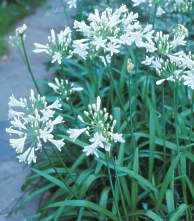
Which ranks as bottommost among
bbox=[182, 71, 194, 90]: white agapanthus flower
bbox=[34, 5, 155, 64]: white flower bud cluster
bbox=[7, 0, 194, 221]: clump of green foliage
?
bbox=[7, 0, 194, 221]: clump of green foliage

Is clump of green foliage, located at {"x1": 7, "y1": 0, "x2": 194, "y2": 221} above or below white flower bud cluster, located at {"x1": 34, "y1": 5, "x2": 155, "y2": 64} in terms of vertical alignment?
below

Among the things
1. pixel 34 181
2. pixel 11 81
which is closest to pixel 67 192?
pixel 34 181

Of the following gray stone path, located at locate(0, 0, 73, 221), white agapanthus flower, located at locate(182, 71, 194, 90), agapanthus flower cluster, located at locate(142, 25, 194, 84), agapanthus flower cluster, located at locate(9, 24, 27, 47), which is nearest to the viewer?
white agapanthus flower, located at locate(182, 71, 194, 90)

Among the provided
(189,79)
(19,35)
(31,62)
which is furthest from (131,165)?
(31,62)

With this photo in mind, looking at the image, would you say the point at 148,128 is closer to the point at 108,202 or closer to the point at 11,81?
the point at 108,202

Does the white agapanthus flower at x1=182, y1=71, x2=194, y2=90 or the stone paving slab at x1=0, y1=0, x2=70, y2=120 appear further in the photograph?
the stone paving slab at x1=0, y1=0, x2=70, y2=120

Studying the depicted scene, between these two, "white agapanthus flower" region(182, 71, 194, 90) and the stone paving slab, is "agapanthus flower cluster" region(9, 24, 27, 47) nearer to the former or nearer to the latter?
"white agapanthus flower" region(182, 71, 194, 90)

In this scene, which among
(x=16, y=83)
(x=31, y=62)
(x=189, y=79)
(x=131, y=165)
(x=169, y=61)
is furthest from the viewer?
(x=31, y=62)

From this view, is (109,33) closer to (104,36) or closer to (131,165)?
(104,36)

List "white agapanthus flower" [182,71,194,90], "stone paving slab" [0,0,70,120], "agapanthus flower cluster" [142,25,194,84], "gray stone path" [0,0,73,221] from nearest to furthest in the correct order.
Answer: "white agapanthus flower" [182,71,194,90]
"agapanthus flower cluster" [142,25,194,84]
"gray stone path" [0,0,73,221]
"stone paving slab" [0,0,70,120]

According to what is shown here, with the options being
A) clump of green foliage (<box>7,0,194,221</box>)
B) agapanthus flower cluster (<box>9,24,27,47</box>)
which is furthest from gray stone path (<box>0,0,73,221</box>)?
agapanthus flower cluster (<box>9,24,27,47</box>)

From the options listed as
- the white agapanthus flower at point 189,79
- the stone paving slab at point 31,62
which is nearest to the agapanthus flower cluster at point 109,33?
the white agapanthus flower at point 189,79
